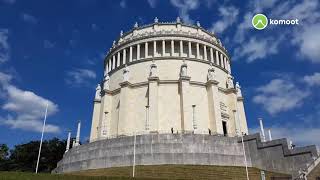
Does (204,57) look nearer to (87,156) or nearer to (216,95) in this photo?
(216,95)

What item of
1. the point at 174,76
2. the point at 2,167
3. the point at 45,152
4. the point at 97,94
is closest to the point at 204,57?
the point at 174,76

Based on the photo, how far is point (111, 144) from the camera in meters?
32.6

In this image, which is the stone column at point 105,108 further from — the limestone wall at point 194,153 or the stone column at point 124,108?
the limestone wall at point 194,153

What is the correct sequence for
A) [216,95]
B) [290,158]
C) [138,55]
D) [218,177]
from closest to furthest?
1. [218,177]
2. [290,158]
3. [216,95]
4. [138,55]

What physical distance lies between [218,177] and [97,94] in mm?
30871

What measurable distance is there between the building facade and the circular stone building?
0.48 ft

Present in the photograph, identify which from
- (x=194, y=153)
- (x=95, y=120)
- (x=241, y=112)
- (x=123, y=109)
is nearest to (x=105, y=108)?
(x=95, y=120)

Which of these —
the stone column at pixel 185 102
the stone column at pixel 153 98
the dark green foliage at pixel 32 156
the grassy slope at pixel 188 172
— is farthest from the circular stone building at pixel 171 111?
the dark green foliage at pixel 32 156

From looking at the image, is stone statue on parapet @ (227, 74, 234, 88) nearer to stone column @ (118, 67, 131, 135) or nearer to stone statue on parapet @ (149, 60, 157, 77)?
stone statue on parapet @ (149, 60, 157, 77)

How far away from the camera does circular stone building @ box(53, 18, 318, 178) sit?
2978cm

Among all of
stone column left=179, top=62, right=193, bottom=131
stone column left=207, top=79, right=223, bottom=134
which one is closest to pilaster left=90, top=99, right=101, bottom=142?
stone column left=179, top=62, right=193, bottom=131

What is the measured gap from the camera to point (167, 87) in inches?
1777

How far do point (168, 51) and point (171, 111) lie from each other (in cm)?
1103

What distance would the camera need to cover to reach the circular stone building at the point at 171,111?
1172 inches
